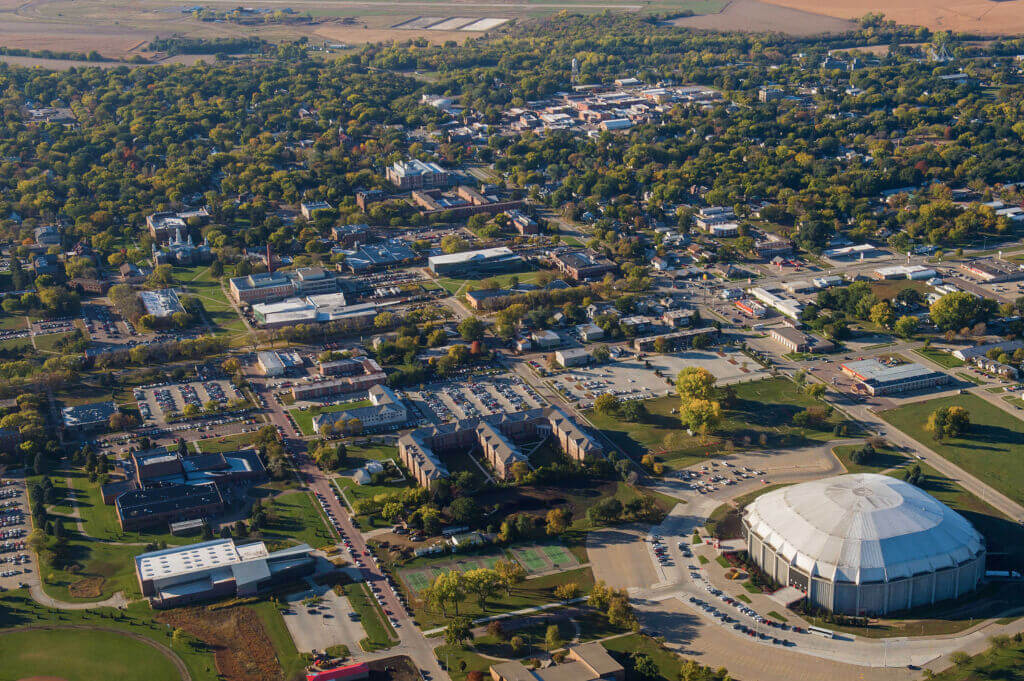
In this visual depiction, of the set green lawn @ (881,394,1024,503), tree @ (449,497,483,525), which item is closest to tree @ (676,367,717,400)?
green lawn @ (881,394,1024,503)

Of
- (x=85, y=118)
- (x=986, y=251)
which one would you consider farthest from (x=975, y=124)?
(x=85, y=118)

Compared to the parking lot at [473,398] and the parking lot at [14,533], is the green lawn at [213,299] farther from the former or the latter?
the parking lot at [14,533]

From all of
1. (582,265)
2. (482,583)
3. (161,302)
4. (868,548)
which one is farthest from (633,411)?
(161,302)

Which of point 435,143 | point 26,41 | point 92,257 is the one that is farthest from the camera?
point 26,41

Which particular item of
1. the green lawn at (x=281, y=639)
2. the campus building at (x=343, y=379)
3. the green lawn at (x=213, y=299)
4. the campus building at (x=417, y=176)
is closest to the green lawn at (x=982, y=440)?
the campus building at (x=343, y=379)

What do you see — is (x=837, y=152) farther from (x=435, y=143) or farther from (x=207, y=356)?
(x=207, y=356)

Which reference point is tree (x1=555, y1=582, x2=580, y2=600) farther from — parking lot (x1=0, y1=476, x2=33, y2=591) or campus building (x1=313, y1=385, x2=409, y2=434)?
parking lot (x1=0, y1=476, x2=33, y2=591)
